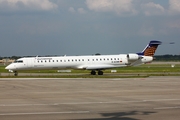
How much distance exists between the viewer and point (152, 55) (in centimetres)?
5531

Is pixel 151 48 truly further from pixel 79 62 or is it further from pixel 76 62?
pixel 76 62

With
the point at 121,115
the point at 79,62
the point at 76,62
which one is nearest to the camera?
the point at 121,115

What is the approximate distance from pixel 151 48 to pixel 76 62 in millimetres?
→ 11981

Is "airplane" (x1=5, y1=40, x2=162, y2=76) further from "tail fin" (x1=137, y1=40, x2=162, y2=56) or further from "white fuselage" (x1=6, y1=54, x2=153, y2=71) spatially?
"tail fin" (x1=137, y1=40, x2=162, y2=56)

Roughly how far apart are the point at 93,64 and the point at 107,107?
36934 mm

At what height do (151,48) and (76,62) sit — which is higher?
(151,48)

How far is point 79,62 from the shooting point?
51938 mm

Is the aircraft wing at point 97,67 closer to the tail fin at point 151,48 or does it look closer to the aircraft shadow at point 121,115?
the tail fin at point 151,48

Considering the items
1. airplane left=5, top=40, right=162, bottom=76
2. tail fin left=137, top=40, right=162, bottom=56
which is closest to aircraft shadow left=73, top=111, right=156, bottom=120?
airplane left=5, top=40, right=162, bottom=76

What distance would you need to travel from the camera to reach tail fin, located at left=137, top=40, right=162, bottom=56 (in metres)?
54.6

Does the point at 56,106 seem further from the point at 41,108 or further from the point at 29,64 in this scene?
the point at 29,64

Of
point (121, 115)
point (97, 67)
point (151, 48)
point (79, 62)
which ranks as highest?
point (151, 48)

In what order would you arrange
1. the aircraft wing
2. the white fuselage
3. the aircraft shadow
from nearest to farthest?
the aircraft shadow
the white fuselage
the aircraft wing

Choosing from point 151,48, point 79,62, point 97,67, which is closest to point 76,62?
point 79,62
